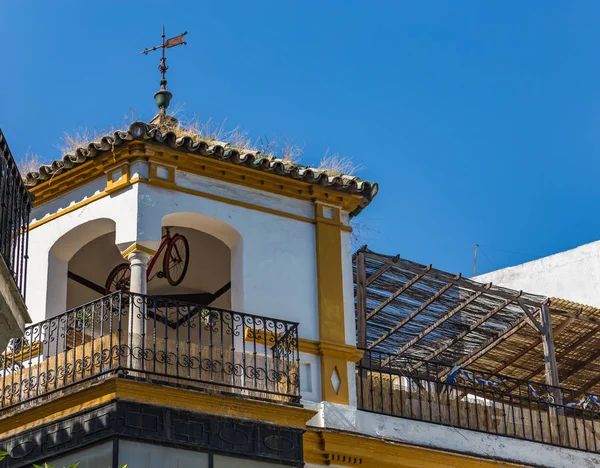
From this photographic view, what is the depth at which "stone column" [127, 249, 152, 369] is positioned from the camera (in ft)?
49.4

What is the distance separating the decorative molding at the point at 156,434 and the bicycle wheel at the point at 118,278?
3617mm

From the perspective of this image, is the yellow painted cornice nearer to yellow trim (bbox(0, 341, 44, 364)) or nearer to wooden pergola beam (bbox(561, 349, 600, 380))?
yellow trim (bbox(0, 341, 44, 364))

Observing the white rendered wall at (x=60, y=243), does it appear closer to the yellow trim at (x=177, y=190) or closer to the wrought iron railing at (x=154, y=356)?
Result: the yellow trim at (x=177, y=190)

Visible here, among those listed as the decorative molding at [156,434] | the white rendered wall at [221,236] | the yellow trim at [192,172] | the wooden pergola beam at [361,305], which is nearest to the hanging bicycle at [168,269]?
the white rendered wall at [221,236]

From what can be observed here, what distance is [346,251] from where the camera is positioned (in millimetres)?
17625

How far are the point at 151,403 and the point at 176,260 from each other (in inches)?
164

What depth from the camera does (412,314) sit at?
809 inches

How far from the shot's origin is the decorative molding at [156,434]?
14641 mm

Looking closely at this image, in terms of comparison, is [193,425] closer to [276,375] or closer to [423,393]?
[276,375]

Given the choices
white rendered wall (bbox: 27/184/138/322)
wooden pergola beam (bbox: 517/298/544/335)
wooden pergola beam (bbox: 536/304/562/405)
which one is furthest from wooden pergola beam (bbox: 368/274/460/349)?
white rendered wall (bbox: 27/184/138/322)

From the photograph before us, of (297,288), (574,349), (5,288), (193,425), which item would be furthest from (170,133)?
(574,349)

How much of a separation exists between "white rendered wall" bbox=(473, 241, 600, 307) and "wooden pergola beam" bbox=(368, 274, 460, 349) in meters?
7.28

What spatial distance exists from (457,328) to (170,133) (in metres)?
6.70

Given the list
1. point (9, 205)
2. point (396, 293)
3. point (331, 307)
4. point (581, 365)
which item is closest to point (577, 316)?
point (581, 365)
